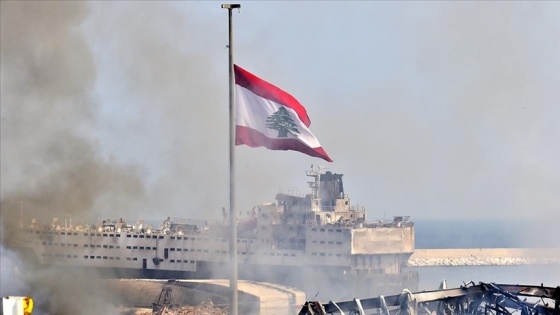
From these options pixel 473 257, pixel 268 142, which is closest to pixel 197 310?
pixel 268 142

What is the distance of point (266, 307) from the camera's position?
6350cm

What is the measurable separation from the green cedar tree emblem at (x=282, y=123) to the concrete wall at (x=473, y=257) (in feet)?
420

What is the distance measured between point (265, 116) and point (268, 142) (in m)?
0.62

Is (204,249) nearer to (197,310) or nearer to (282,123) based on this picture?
(197,310)

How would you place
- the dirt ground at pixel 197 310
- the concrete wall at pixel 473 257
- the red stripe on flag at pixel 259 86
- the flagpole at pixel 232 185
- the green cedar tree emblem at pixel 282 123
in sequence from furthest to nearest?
the concrete wall at pixel 473 257, the dirt ground at pixel 197 310, the green cedar tree emblem at pixel 282 123, the red stripe on flag at pixel 259 86, the flagpole at pixel 232 185

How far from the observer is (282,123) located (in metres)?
21.9

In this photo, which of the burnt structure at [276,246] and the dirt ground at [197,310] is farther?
the burnt structure at [276,246]

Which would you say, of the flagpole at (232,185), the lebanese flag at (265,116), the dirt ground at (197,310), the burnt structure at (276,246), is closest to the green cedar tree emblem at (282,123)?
the lebanese flag at (265,116)

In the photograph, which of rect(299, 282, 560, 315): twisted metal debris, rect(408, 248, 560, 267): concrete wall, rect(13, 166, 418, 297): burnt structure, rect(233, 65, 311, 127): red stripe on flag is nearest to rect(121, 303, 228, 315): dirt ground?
rect(13, 166, 418, 297): burnt structure

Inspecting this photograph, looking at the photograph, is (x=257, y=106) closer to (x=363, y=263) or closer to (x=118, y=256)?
(x=363, y=263)

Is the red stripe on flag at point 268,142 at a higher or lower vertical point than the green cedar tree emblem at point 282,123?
lower

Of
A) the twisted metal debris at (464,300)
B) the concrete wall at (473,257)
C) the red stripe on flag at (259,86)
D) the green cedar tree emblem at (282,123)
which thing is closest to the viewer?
the red stripe on flag at (259,86)

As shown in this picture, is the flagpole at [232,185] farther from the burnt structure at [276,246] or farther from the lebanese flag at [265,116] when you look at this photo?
the burnt structure at [276,246]

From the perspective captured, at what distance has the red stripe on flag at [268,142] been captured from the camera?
21.4 m
